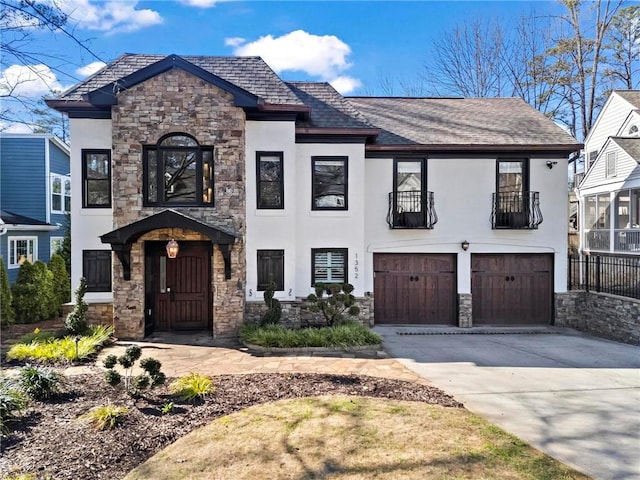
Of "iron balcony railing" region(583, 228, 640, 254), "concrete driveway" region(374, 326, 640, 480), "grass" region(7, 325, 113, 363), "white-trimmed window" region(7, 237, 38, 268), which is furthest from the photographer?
"iron balcony railing" region(583, 228, 640, 254)

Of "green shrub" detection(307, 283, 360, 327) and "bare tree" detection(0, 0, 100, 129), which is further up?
"bare tree" detection(0, 0, 100, 129)

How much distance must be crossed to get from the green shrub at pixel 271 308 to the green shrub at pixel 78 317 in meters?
4.06

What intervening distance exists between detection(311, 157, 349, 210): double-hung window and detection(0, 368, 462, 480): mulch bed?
17.4 feet

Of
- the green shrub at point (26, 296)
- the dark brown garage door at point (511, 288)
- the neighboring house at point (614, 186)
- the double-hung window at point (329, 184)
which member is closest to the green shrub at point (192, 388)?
the double-hung window at point (329, 184)

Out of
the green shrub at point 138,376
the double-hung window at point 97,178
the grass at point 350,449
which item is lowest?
the grass at point 350,449

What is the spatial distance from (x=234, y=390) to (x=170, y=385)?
1011 mm

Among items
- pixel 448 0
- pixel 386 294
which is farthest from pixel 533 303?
pixel 448 0

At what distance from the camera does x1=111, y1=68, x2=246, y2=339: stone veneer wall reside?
9.28 metres

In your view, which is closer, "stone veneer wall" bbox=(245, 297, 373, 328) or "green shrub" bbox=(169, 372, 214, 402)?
"green shrub" bbox=(169, 372, 214, 402)

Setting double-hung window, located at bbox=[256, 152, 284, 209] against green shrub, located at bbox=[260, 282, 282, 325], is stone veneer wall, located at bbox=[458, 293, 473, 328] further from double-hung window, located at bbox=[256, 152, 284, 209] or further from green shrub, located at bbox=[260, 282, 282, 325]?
double-hung window, located at bbox=[256, 152, 284, 209]

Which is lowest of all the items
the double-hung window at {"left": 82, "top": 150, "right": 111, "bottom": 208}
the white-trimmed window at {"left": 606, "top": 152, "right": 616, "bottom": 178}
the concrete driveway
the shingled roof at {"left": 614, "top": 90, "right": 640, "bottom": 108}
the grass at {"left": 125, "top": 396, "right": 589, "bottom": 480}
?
the concrete driveway

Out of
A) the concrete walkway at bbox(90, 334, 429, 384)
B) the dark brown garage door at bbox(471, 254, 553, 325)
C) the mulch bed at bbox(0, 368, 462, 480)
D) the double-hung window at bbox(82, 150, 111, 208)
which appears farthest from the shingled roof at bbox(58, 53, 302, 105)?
the dark brown garage door at bbox(471, 254, 553, 325)

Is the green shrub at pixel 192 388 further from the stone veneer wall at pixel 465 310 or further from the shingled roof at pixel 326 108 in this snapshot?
the stone veneer wall at pixel 465 310

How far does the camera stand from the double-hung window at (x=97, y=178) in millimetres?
9836
